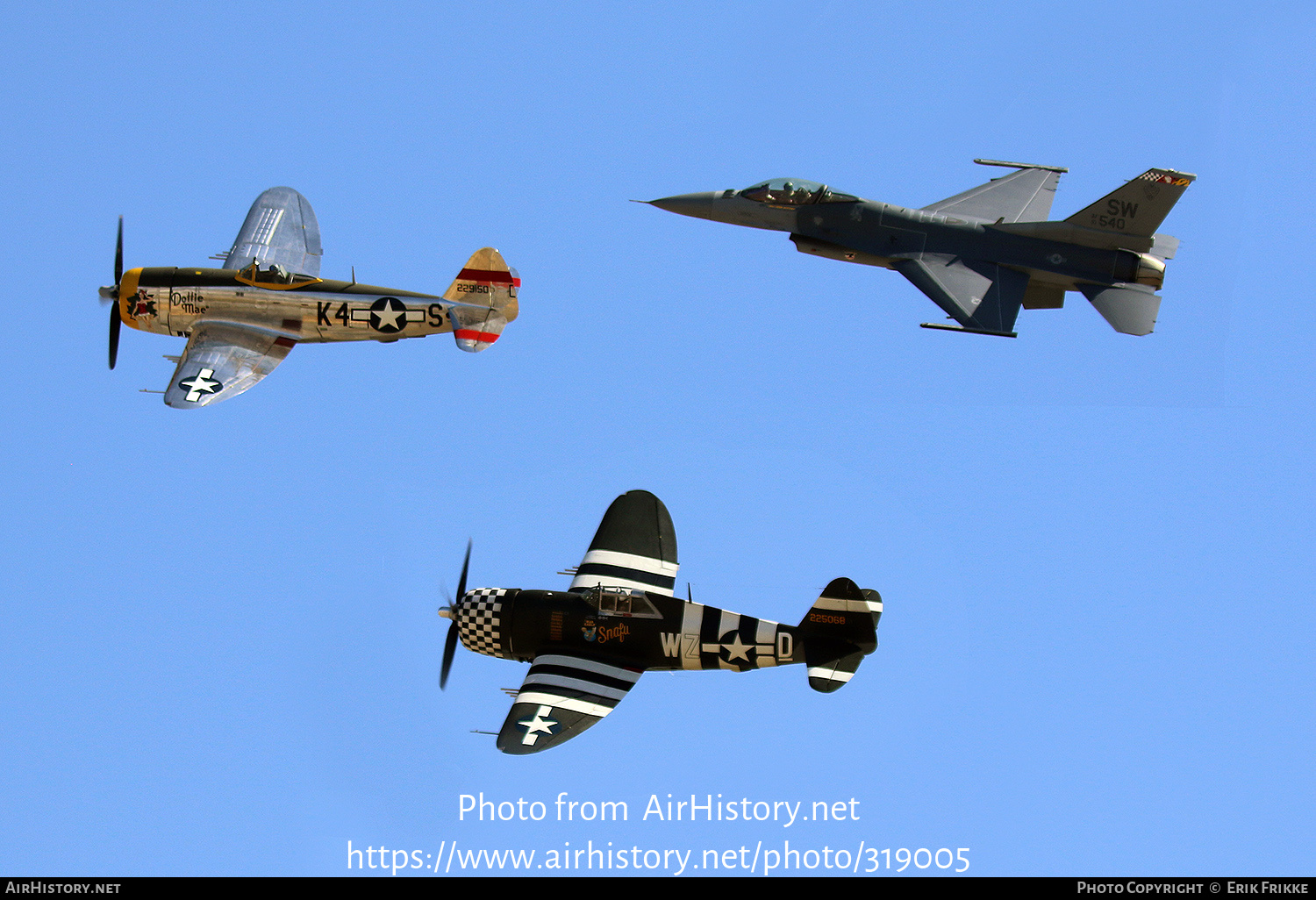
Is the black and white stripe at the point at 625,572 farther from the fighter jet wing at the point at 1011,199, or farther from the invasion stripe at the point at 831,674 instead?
the fighter jet wing at the point at 1011,199

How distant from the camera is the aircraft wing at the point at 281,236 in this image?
1994cm

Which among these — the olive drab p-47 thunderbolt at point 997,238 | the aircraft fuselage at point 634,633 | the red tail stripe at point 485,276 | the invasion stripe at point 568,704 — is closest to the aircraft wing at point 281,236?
the red tail stripe at point 485,276

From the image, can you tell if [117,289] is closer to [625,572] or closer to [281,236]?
[281,236]

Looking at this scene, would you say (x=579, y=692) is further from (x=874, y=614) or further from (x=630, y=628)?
(x=874, y=614)

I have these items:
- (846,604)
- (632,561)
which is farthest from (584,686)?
(846,604)

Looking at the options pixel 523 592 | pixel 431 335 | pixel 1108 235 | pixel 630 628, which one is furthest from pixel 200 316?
pixel 1108 235

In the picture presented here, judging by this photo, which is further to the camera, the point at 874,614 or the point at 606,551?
the point at 606,551

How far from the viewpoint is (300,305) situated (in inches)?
741

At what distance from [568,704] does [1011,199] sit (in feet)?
26.9

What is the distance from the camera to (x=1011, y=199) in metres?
19.3

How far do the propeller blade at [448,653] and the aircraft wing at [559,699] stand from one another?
0.87 metres

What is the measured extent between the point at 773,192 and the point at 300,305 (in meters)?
5.76

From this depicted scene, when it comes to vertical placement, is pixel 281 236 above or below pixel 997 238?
above

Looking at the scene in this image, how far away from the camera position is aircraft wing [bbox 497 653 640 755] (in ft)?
51.8
